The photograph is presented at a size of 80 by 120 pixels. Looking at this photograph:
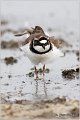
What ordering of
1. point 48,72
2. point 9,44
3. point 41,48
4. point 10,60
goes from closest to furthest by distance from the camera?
point 41,48, point 48,72, point 10,60, point 9,44

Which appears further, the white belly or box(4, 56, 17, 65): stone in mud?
box(4, 56, 17, 65): stone in mud

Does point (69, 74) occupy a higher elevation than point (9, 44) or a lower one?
higher

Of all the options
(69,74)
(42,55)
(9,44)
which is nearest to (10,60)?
(69,74)

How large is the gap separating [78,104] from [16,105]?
0.98m

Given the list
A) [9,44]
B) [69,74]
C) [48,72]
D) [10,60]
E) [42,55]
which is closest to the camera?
[42,55]

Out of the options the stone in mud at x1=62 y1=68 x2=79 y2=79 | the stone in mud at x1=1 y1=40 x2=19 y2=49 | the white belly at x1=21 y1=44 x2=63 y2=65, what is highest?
the white belly at x1=21 y1=44 x2=63 y2=65

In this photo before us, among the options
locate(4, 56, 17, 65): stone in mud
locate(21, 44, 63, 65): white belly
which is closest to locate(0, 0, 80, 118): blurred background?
locate(4, 56, 17, 65): stone in mud

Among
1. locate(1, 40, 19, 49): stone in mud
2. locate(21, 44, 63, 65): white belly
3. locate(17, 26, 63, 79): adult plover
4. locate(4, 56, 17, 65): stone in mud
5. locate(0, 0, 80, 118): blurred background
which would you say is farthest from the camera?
locate(1, 40, 19, 49): stone in mud

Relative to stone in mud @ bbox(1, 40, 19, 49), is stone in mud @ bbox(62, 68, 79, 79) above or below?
above

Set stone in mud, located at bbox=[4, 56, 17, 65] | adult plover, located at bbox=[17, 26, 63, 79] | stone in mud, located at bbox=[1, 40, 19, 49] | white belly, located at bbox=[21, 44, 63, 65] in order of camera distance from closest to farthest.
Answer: adult plover, located at bbox=[17, 26, 63, 79], white belly, located at bbox=[21, 44, 63, 65], stone in mud, located at bbox=[4, 56, 17, 65], stone in mud, located at bbox=[1, 40, 19, 49]

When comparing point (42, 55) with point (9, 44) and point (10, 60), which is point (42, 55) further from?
point (9, 44)

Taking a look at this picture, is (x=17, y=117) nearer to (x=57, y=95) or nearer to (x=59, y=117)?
(x=59, y=117)

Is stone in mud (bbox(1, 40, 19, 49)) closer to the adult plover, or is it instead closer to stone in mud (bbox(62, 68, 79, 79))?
stone in mud (bbox(62, 68, 79, 79))

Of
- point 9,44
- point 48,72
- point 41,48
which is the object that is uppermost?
point 41,48
